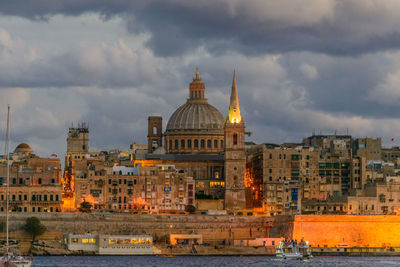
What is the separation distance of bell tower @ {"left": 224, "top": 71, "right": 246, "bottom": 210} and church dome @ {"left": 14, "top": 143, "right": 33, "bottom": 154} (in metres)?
36.4

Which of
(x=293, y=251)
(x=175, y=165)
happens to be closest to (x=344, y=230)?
(x=293, y=251)

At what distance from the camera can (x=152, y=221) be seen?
123375mm

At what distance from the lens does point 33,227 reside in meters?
117

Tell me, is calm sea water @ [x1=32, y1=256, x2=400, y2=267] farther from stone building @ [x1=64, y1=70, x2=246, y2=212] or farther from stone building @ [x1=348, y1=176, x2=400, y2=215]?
stone building @ [x1=64, y1=70, x2=246, y2=212]

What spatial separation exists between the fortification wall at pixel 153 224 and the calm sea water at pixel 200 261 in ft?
31.1

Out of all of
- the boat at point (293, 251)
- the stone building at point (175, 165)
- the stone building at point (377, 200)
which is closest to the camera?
the boat at point (293, 251)

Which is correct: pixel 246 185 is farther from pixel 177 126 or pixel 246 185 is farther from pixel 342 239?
pixel 342 239

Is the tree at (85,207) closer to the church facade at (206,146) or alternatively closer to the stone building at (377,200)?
the church facade at (206,146)

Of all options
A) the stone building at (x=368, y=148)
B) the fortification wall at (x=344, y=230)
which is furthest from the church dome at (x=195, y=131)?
A: the fortification wall at (x=344, y=230)

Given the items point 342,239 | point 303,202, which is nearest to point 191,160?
point 303,202

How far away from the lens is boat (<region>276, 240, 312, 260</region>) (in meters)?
109

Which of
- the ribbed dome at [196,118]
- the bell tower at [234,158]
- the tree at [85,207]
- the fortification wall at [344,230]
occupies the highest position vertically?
the ribbed dome at [196,118]

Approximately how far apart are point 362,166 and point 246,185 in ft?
50.8

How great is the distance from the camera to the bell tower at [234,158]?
13475 cm
